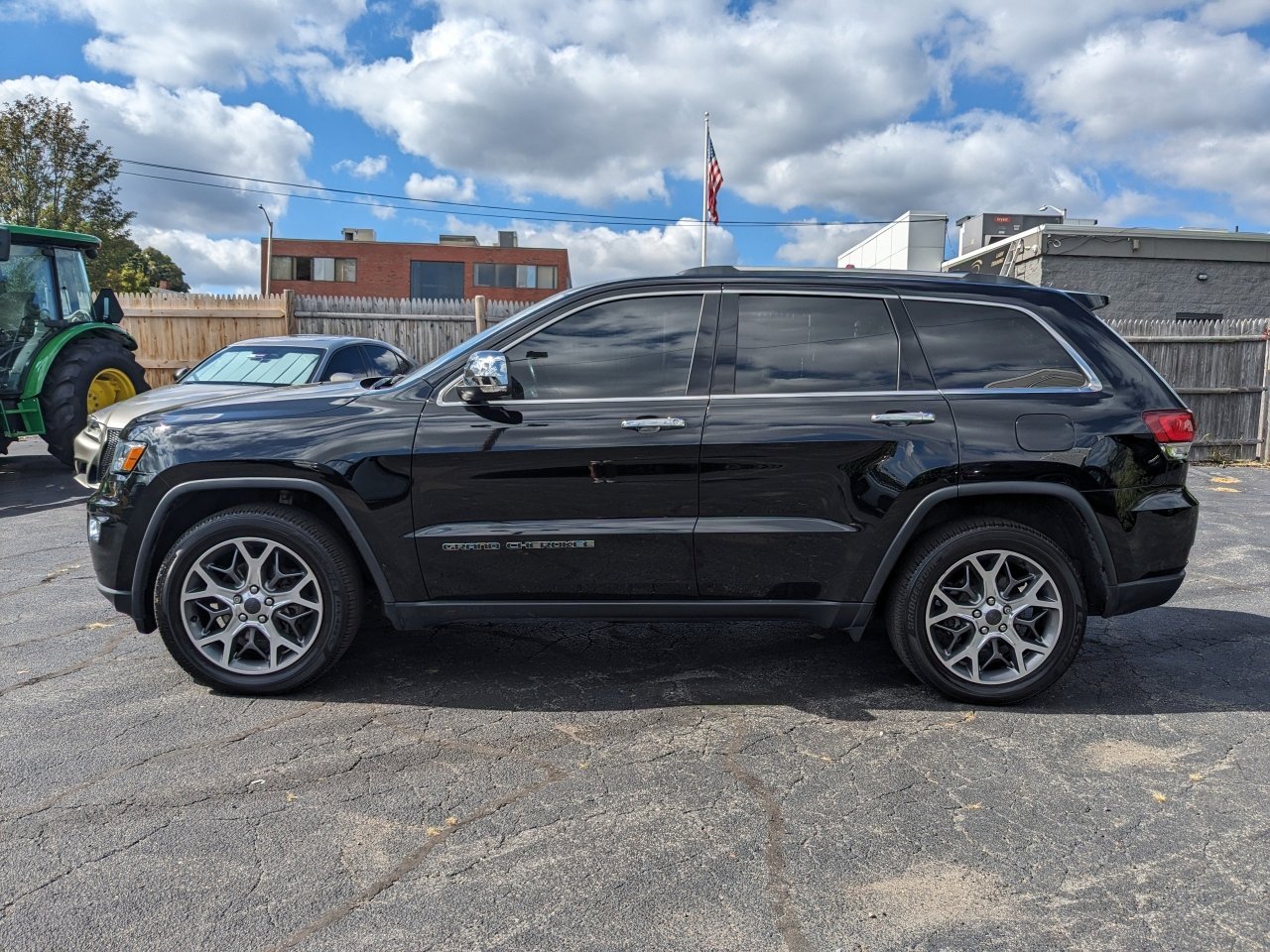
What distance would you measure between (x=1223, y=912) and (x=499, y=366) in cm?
297

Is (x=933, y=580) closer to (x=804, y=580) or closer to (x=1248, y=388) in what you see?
(x=804, y=580)

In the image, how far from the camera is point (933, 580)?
12.4ft

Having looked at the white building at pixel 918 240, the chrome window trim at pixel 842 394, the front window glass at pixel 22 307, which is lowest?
the chrome window trim at pixel 842 394

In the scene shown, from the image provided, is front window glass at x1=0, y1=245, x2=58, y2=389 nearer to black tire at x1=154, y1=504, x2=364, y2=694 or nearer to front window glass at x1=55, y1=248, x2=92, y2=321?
front window glass at x1=55, y1=248, x2=92, y2=321

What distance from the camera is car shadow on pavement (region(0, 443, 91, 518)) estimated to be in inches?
344

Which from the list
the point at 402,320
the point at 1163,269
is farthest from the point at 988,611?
the point at 1163,269

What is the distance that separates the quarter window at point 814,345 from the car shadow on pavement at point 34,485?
25.4ft

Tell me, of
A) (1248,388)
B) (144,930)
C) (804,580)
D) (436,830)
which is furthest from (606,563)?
(1248,388)

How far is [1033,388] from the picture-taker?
3.86 meters

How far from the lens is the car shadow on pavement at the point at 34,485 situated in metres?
8.73

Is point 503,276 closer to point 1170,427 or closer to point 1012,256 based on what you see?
point 1012,256

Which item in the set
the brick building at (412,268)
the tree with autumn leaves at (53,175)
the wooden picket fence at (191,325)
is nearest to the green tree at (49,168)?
the tree with autumn leaves at (53,175)

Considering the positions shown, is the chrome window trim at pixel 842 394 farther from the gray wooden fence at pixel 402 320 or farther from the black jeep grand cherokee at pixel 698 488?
the gray wooden fence at pixel 402 320

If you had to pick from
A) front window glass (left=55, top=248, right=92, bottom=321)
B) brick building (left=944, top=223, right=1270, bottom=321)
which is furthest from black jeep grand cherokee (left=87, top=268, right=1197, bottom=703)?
brick building (left=944, top=223, right=1270, bottom=321)
